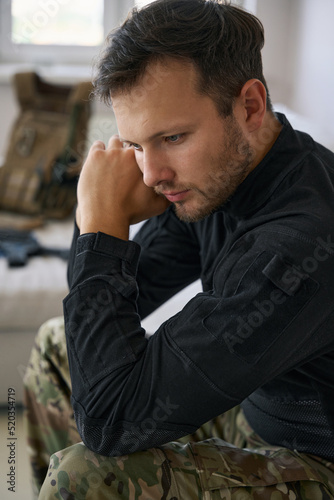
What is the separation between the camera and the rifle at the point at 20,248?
79.4 inches

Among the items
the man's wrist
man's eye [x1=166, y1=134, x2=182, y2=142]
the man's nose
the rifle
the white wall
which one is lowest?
the rifle

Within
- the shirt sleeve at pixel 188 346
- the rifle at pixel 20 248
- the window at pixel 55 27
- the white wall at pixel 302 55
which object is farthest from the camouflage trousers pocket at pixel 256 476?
the window at pixel 55 27

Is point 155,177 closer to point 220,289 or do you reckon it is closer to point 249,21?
point 220,289

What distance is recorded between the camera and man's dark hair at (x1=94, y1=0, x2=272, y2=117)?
36.1 inches

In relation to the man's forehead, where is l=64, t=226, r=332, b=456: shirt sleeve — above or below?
below

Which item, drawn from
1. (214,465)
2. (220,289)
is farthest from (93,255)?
(214,465)

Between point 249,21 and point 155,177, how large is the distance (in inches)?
12.8

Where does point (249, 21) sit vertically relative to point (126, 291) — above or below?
above

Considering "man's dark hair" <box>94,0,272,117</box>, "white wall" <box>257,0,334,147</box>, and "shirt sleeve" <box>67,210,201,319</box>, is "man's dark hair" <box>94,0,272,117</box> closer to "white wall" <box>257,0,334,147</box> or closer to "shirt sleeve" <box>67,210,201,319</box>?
"shirt sleeve" <box>67,210,201,319</box>

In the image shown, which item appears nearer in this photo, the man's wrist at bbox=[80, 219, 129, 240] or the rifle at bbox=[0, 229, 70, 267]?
the man's wrist at bbox=[80, 219, 129, 240]

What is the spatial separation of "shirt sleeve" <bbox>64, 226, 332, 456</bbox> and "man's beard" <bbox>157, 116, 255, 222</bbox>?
114 millimetres

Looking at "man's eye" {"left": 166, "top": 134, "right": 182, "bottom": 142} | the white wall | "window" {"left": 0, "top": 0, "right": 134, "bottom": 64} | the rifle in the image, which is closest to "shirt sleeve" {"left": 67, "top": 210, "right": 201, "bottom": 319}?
"man's eye" {"left": 166, "top": 134, "right": 182, "bottom": 142}

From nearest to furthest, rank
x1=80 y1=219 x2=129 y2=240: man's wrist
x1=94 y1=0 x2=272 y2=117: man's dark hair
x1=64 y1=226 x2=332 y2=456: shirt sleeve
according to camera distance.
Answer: x1=64 y1=226 x2=332 y2=456: shirt sleeve < x1=94 y1=0 x2=272 y2=117: man's dark hair < x1=80 y1=219 x2=129 y2=240: man's wrist

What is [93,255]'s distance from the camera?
98 centimetres
